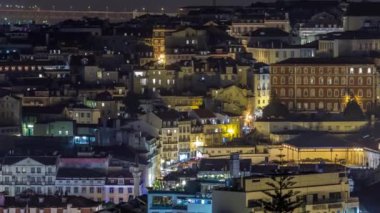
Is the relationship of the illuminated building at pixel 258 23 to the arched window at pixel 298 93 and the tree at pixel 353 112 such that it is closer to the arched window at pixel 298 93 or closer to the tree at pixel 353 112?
the arched window at pixel 298 93

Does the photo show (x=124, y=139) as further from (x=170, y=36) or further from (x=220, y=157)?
(x=170, y=36)

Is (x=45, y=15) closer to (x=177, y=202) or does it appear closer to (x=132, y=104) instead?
(x=132, y=104)

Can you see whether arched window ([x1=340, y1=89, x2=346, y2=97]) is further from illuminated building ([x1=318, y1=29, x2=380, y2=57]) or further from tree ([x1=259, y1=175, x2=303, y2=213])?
tree ([x1=259, y1=175, x2=303, y2=213])

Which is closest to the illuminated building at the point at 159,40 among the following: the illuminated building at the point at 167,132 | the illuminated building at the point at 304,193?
the illuminated building at the point at 167,132

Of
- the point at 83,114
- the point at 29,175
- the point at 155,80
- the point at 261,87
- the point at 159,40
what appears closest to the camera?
the point at 29,175

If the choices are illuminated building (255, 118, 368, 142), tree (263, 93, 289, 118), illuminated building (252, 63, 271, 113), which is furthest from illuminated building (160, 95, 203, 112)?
illuminated building (255, 118, 368, 142)

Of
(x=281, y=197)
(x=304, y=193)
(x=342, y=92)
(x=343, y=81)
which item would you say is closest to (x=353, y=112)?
(x=342, y=92)
